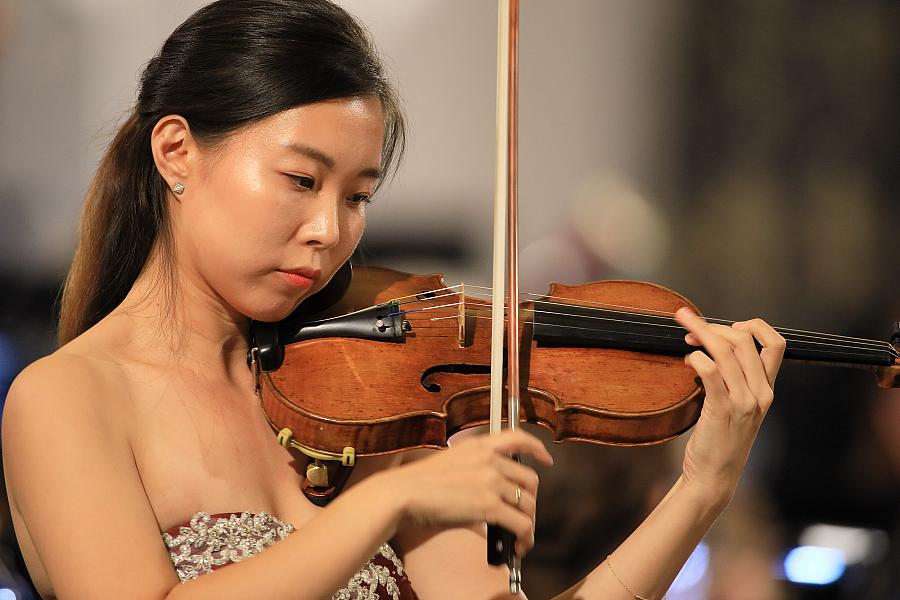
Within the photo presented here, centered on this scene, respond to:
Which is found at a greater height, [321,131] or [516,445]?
[321,131]

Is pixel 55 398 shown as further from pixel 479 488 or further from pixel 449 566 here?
pixel 449 566

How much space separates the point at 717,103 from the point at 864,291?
0.56 m

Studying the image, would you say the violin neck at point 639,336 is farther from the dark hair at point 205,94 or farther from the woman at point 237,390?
the dark hair at point 205,94

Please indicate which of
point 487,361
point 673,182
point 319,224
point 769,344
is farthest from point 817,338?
point 673,182

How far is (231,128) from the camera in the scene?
970 mm

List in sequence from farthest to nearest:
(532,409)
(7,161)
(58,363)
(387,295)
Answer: (7,161) → (387,295) → (532,409) → (58,363)

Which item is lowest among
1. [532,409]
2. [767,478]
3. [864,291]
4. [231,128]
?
[767,478]

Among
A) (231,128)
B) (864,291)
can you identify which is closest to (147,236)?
(231,128)

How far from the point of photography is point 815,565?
2.04m

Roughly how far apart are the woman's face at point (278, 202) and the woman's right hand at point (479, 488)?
28cm

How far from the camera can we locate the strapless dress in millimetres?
891

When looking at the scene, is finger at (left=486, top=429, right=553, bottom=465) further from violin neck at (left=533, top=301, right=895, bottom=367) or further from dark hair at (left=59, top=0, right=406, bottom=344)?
A: dark hair at (left=59, top=0, right=406, bottom=344)

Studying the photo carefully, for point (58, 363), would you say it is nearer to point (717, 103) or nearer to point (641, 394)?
point (641, 394)

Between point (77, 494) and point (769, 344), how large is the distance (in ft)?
2.45
